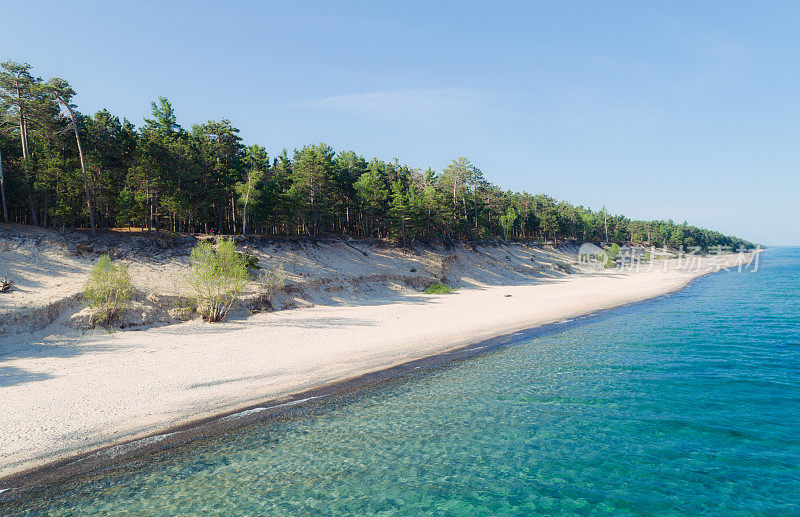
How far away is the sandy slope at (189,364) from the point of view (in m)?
13.2

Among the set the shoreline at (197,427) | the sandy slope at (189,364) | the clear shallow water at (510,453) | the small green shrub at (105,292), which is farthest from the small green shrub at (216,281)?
the clear shallow water at (510,453)

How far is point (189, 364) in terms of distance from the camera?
63.2 feet

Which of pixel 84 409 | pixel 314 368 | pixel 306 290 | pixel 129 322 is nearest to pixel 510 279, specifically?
pixel 306 290

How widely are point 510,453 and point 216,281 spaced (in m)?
25.1

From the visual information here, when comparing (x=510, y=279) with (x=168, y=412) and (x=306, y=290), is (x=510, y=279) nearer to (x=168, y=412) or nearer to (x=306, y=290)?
(x=306, y=290)

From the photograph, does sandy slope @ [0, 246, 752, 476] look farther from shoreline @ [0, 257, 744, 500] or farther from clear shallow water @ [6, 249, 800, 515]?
clear shallow water @ [6, 249, 800, 515]

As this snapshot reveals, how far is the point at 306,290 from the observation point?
1491 inches

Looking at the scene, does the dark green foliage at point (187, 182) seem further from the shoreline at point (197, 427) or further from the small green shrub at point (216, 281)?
the shoreline at point (197, 427)

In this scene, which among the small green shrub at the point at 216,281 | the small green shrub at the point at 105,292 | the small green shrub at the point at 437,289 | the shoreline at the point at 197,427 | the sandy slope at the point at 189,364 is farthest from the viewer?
the small green shrub at the point at 437,289

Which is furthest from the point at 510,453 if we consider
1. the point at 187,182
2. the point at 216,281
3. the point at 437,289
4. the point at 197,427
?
the point at 187,182

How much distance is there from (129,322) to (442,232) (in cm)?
6189

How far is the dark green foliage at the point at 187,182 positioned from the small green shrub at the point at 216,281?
16069mm

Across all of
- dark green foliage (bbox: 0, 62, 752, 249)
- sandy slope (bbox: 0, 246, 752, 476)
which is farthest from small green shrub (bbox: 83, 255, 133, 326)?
dark green foliage (bbox: 0, 62, 752, 249)

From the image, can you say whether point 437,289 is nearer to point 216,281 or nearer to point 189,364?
point 216,281
